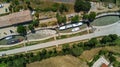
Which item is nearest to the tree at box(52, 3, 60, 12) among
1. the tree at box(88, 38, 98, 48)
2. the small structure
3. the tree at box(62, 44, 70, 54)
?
the tree at box(62, 44, 70, 54)

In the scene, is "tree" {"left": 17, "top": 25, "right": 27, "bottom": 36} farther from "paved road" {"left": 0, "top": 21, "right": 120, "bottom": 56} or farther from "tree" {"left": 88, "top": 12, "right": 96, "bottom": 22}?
"tree" {"left": 88, "top": 12, "right": 96, "bottom": 22}

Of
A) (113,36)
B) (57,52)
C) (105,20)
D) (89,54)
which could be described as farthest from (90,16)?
(57,52)

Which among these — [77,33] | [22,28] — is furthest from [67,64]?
[22,28]

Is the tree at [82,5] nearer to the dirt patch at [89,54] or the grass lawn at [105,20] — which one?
the grass lawn at [105,20]

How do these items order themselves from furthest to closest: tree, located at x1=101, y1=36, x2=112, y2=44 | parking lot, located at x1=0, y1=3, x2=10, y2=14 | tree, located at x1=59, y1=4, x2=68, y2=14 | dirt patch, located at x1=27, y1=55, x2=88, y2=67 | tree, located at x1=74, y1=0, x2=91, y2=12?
parking lot, located at x1=0, y1=3, x2=10, y2=14, tree, located at x1=59, y1=4, x2=68, y2=14, tree, located at x1=74, y1=0, x2=91, y2=12, tree, located at x1=101, y1=36, x2=112, y2=44, dirt patch, located at x1=27, y1=55, x2=88, y2=67

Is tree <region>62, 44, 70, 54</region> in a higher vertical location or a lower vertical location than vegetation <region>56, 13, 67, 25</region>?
lower

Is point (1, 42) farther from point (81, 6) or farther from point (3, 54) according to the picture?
point (81, 6)
